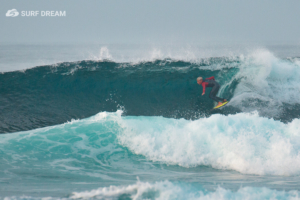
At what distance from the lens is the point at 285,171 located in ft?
16.3

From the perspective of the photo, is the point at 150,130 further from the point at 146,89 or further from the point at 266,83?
the point at 266,83

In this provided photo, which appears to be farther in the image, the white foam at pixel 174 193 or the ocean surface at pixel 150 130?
the ocean surface at pixel 150 130

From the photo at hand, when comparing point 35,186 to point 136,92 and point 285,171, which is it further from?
point 136,92

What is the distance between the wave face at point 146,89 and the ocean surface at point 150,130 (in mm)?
44

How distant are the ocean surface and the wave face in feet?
0.14

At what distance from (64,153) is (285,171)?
16.8 feet

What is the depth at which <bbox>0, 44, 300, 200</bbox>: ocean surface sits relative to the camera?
415 centimetres

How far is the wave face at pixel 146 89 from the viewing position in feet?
28.9

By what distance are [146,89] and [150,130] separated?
383cm

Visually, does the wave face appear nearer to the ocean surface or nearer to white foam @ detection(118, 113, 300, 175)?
the ocean surface

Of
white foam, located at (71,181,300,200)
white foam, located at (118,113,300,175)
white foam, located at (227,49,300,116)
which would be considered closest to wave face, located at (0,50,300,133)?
white foam, located at (227,49,300,116)

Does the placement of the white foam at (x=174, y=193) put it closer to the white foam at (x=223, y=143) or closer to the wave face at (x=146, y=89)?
the white foam at (x=223, y=143)

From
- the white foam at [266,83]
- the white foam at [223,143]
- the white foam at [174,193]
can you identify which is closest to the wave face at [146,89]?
the white foam at [266,83]

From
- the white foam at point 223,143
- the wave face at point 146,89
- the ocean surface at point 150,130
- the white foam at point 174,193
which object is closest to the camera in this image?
the white foam at point 174,193
